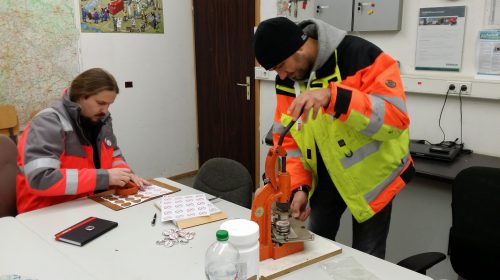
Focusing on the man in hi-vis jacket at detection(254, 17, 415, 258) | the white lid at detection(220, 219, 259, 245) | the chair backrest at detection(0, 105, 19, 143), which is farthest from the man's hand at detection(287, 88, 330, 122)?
the chair backrest at detection(0, 105, 19, 143)

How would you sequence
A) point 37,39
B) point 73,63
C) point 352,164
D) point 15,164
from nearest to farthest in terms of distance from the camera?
point 352,164 → point 15,164 → point 37,39 → point 73,63

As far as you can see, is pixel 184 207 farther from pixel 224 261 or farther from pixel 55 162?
pixel 224 261

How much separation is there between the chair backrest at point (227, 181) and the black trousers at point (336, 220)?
0.42 meters

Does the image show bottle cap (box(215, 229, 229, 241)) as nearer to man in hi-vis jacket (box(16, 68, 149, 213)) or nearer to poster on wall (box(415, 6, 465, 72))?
man in hi-vis jacket (box(16, 68, 149, 213))

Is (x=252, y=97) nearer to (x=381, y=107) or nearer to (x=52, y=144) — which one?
(x=52, y=144)

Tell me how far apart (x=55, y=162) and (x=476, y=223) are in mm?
1714

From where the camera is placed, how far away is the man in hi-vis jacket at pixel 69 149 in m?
1.73

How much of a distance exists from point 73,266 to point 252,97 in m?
2.78

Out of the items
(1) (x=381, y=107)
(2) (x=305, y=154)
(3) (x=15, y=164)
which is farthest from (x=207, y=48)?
(1) (x=381, y=107)

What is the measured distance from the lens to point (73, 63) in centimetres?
362

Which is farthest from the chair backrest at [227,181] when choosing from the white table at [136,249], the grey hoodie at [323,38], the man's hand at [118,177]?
the grey hoodie at [323,38]

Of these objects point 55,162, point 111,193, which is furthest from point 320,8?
point 55,162

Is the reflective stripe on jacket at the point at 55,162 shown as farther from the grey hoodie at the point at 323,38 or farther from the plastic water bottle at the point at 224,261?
the grey hoodie at the point at 323,38

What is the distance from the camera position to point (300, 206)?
161cm
